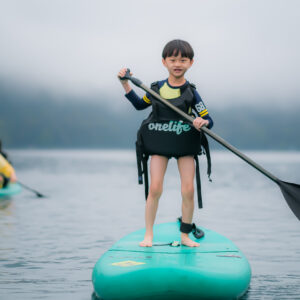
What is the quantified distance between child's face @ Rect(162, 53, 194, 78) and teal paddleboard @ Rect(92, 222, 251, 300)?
5.52 ft

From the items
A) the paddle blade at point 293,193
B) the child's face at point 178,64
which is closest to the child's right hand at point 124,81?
the child's face at point 178,64

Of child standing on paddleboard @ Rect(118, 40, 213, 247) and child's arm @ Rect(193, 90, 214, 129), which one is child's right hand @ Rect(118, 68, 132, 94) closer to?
child standing on paddleboard @ Rect(118, 40, 213, 247)

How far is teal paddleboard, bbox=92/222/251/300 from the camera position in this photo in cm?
466

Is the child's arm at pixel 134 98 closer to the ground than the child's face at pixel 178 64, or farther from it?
closer to the ground

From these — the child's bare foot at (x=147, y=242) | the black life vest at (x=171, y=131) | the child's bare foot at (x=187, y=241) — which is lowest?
the child's bare foot at (x=187, y=241)

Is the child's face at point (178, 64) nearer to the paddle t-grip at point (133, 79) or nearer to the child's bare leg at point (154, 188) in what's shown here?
the paddle t-grip at point (133, 79)

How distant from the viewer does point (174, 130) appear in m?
5.50

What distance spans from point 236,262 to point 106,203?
1265 centimetres

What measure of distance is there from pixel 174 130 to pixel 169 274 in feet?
4.81

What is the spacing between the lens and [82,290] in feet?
19.7

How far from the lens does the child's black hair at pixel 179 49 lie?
17.9 ft

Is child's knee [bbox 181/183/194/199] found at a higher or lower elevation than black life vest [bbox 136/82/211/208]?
lower

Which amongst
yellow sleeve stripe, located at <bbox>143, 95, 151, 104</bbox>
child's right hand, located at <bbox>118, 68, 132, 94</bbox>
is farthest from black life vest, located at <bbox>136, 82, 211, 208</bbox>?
child's right hand, located at <bbox>118, 68, 132, 94</bbox>

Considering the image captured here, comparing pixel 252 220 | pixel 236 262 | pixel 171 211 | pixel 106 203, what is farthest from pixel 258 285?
pixel 106 203
